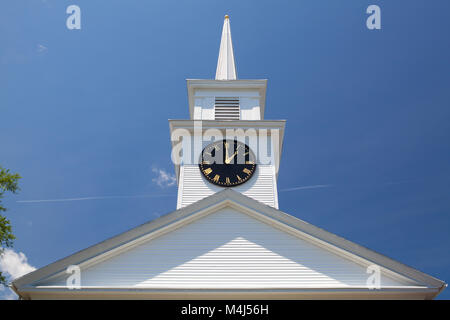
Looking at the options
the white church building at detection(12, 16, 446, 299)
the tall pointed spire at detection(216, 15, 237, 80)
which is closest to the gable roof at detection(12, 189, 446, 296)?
the white church building at detection(12, 16, 446, 299)

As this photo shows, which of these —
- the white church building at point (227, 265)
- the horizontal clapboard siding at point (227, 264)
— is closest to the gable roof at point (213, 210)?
the white church building at point (227, 265)

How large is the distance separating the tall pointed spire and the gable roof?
38.0 feet

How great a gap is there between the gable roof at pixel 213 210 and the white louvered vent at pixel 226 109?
307 inches

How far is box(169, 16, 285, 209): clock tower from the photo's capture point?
48.7ft

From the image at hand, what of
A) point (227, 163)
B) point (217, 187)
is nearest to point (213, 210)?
point (217, 187)

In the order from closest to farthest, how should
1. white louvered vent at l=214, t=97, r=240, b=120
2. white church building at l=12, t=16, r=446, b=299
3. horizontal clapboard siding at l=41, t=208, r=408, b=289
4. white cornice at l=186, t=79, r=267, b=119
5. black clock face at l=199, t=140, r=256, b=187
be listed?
1. white church building at l=12, t=16, r=446, b=299
2. horizontal clapboard siding at l=41, t=208, r=408, b=289
3. black clock face at l=199, t=140, r=256, b=187
4. white louvered vent at l=214, t=97, r=240, b=120
5. white cornice at l=186, t=79, r=267, b=119

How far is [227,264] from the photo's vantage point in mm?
9320

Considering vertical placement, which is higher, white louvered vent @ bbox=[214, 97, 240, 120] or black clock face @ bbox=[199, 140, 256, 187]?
white louvered vent @ bbox=[214, 97, 240, 120]

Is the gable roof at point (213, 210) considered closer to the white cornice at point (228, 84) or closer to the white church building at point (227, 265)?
the white church building at point (227, 265)

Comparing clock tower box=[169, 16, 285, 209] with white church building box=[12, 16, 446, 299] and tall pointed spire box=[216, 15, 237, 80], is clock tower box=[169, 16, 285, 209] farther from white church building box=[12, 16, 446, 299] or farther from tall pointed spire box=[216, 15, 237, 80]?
white church building box=[12, 16, 446, 299]

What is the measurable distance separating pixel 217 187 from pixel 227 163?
3.77 feet
